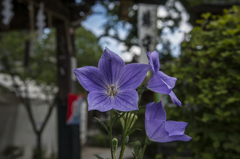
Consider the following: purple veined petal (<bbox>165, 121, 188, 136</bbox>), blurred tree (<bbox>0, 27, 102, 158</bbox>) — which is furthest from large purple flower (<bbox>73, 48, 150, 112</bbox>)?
blurred tree (<bbox>0, 27, 102, 158</bbox>)

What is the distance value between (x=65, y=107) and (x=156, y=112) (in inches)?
147

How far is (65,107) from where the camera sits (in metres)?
4.06

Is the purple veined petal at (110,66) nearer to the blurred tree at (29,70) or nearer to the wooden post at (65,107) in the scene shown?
the wooden post at (65,107)

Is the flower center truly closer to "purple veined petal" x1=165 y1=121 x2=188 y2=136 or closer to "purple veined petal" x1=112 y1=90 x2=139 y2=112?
"purple veined petal" x1=112 y1=90 x2=139 y2=112

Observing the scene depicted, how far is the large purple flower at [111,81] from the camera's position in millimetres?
481

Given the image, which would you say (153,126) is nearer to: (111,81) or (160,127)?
(160,127)

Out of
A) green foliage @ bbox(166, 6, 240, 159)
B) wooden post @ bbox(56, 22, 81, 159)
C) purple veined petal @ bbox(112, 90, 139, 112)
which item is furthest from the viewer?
wooden post @ bbox(56, 22, 81, 159)

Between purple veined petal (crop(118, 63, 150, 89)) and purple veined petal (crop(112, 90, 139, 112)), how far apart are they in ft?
0.09

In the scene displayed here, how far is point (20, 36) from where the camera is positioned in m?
6.70

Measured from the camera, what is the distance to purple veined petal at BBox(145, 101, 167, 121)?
0.50 meters

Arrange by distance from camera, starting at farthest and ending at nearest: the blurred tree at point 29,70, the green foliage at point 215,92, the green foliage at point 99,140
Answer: the green foliage at point 99,140 < the blurred tree at point 29,70 < the green foliage at point 215,92

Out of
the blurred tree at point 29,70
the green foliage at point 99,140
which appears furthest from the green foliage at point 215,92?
the green foliage at point 99,140

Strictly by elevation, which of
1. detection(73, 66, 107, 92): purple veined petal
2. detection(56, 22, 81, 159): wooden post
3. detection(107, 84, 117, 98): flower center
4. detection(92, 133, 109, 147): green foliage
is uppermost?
detection(73, 66, 107, 92): purple veined petal

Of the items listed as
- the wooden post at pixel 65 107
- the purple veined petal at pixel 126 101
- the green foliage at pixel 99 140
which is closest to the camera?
the purple veined petal at pixel 126 101
